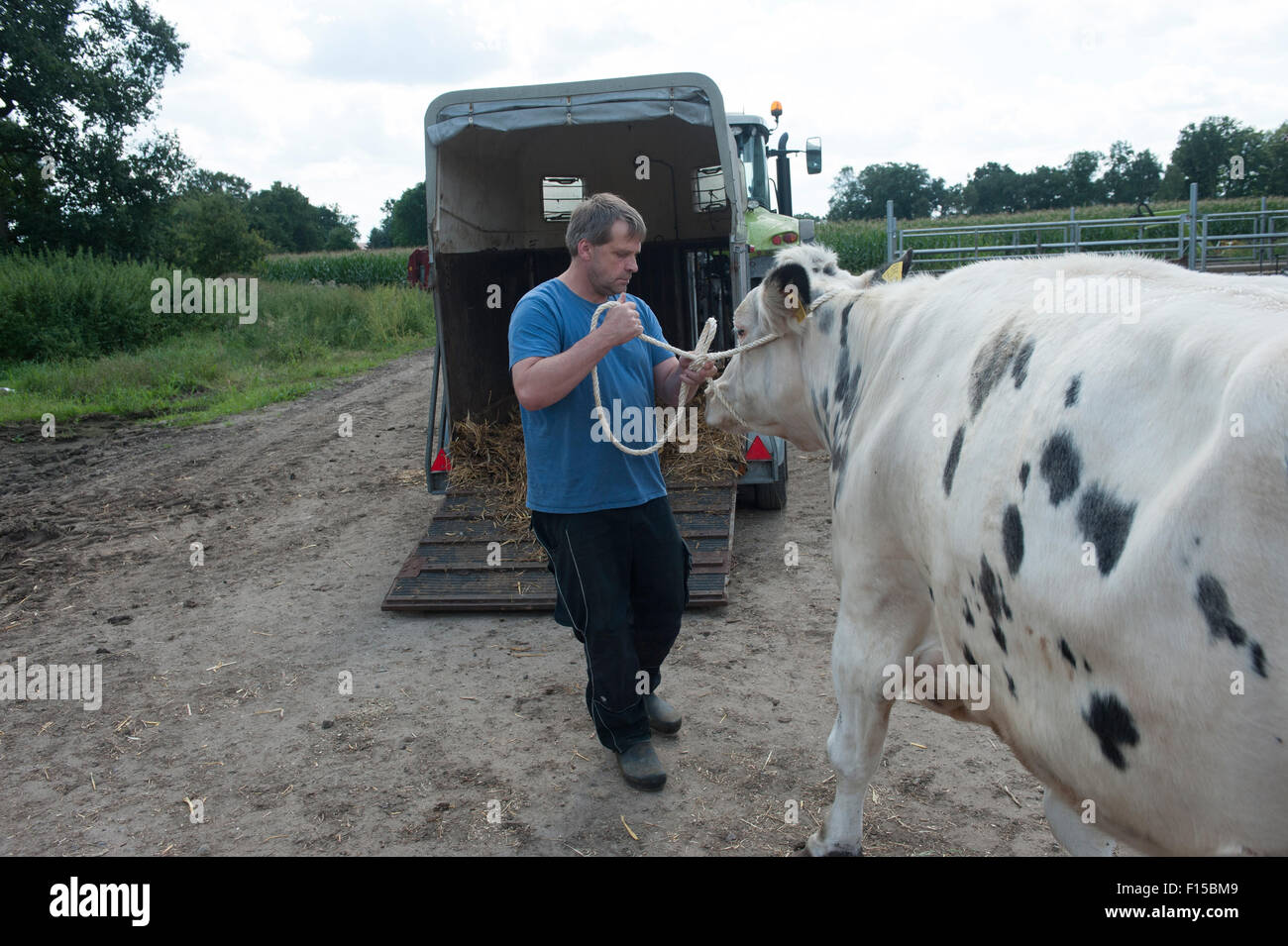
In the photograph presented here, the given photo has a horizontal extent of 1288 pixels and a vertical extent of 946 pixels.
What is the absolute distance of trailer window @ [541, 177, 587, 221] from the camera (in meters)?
6.73

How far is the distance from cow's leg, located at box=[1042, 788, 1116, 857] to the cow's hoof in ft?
2.09

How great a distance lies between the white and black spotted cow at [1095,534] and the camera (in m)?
1.32

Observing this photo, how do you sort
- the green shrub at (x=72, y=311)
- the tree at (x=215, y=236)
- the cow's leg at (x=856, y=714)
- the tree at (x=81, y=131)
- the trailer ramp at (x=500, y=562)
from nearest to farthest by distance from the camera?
the cow's leg at (x=856, y=714) → the trailer ramp at (x=500, y=562) → the green shrub at (x=72, y=311) → the tree at (x=81, y=131) → the tree at (x=215, y=236)

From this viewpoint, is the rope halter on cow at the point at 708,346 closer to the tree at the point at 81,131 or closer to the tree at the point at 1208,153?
the tree at the point at 81,131

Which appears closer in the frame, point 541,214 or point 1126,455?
point 1126,455

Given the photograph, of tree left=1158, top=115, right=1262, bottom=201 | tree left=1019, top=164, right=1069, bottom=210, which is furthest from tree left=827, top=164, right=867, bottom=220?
tree left=1158, top=115, right=1262, bottom=201

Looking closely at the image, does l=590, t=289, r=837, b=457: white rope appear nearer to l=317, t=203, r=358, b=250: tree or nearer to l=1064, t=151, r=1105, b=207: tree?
l=1064, t=151, r=1105, b=207: tree

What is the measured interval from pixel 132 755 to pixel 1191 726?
151 inches

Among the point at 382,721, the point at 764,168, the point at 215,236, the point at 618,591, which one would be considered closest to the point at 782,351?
the point at 618,591

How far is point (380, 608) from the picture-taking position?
5.21 metres

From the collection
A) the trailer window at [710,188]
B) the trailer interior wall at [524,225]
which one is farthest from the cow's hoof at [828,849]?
the trailer window at [710,188]

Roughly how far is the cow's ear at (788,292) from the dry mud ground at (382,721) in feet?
5.58
